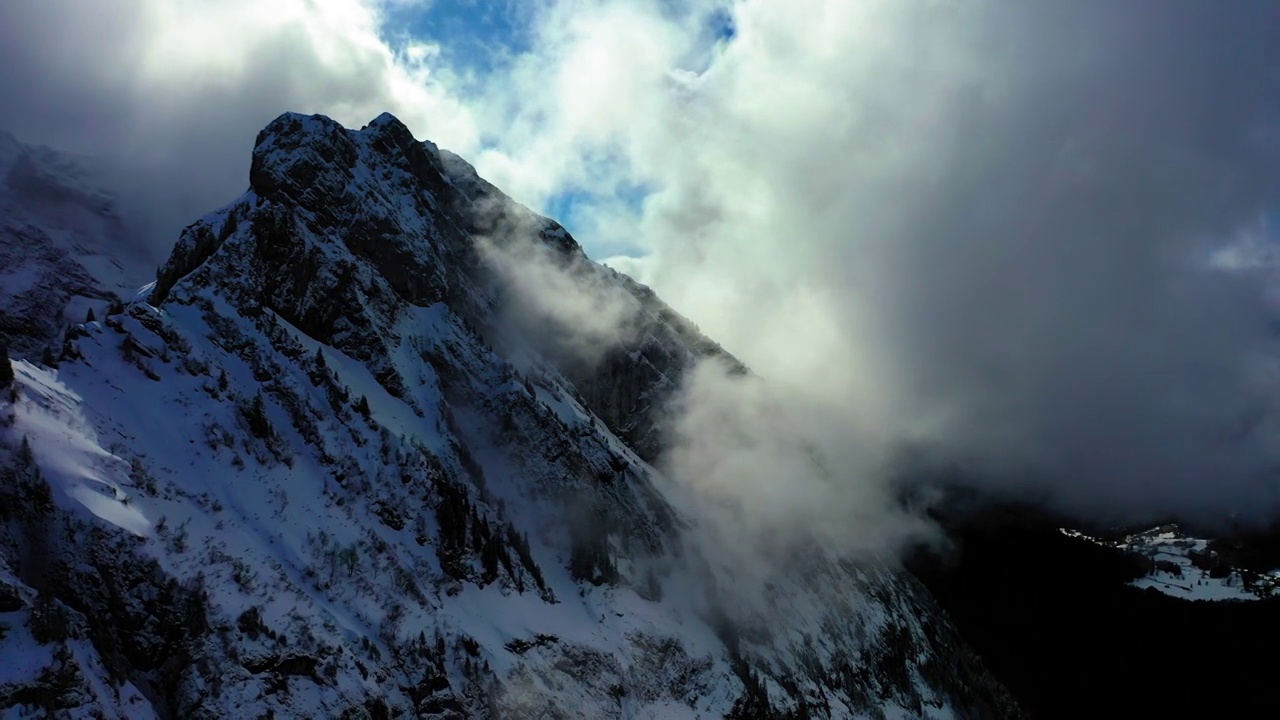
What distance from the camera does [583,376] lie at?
12988 cm

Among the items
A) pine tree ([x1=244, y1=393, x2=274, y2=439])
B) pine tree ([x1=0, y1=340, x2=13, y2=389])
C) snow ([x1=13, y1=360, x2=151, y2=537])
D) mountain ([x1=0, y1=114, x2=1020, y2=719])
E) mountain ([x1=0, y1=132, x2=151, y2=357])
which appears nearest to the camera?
mountain ([x1=0, y1=114, x2=1020, y2=719])

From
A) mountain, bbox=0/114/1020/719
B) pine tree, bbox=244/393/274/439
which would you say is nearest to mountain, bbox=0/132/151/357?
mountain, bbox=0/114/1020/719

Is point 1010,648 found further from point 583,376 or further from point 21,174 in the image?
point 21,174

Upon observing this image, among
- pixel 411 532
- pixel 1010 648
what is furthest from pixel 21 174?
pixel 1010 648

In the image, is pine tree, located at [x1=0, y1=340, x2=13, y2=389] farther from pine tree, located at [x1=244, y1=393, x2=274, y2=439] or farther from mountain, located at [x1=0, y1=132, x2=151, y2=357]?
mountain, located at [x1=0, y1=132, x2=151, y2=357]

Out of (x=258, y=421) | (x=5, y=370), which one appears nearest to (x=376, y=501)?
(x=258, y=421)

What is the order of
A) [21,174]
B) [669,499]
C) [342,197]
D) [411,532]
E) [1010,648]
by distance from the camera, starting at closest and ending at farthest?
[411,532]
[342,197]
[669,499]
[21,174]
[1010,648]

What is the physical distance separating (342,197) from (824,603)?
86.9 metres

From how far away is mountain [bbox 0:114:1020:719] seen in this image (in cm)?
4191

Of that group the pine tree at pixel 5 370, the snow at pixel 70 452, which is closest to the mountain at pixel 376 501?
the snow at pixel 70 452

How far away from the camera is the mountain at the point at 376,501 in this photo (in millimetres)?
41906

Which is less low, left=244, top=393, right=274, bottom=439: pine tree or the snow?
left=244, top=393, right=274, bottom=439: pine tree

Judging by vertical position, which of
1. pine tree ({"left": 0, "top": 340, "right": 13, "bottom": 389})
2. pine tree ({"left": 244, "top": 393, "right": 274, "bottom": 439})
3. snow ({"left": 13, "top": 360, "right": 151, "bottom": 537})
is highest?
pine tree ({"left": 244, "top": 393, "right": 274, "bottom": 439})

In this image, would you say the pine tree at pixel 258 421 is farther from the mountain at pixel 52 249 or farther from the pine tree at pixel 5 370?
the mountain at pixel 52 249
